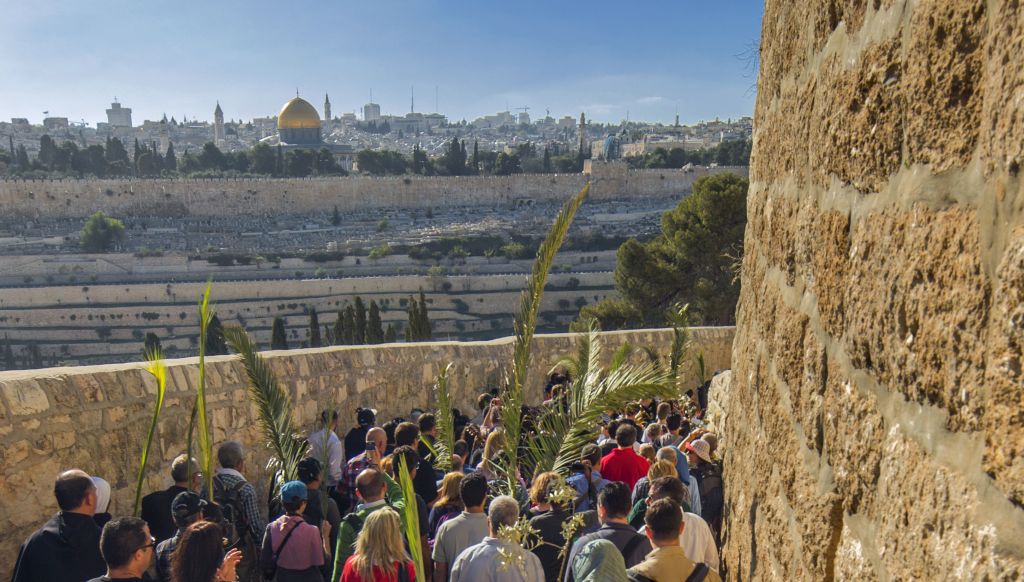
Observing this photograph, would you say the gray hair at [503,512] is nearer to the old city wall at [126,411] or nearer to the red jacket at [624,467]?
the red jacket at [624,467]

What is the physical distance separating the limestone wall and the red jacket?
183 cm

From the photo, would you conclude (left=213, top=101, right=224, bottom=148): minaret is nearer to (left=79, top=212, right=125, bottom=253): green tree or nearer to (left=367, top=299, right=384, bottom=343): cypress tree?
(left=79, top=212, right=125, bottom=253): green tree

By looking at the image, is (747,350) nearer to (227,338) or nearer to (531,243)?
(227,338)

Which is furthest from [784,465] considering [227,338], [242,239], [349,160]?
[349,160]

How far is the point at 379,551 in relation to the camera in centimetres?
206

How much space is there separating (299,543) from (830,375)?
1.89 meters

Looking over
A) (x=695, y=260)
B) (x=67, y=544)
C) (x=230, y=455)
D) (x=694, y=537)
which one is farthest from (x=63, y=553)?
(x=695, y=260)

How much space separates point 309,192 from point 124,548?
188 feet

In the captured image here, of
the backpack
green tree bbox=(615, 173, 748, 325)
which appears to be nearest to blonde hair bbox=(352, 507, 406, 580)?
the backpack

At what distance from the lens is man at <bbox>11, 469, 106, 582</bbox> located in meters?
2.18

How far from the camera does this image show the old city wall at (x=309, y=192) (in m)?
53.3

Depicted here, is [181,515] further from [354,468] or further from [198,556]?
[354,468]

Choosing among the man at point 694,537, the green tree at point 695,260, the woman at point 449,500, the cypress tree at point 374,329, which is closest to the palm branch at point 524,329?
the woman at point 449,500

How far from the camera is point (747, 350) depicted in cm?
176
